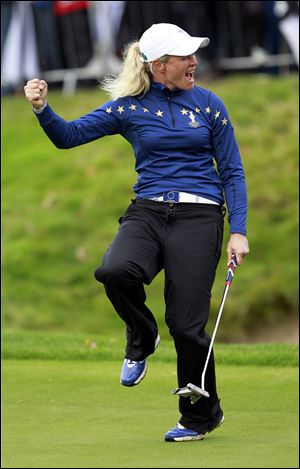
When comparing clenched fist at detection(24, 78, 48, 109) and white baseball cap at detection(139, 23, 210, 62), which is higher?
white baseball cap at detection(139, 23, 210, 62)

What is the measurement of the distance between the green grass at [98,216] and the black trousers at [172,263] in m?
9.65

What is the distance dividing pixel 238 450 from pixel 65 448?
3.37 feet

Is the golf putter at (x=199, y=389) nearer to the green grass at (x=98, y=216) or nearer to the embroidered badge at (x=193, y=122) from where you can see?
the embroidered badge at (x=193, y=122)

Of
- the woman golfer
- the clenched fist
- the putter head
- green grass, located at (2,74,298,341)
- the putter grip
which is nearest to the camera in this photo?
the clenched fist

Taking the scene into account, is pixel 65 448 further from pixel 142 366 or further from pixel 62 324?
pixel 62 324

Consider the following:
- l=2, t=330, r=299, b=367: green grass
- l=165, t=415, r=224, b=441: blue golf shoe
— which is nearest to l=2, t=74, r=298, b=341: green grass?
l=2, t=330, r=299, b=367: green grass

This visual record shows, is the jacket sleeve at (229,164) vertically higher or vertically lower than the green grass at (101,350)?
higher

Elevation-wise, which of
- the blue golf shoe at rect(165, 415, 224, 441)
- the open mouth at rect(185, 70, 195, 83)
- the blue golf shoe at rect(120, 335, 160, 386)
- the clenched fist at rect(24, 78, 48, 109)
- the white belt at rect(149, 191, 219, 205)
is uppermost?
the clenched fist at rect(24, 78, 48, 109)

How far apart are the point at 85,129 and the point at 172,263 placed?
2.68 feet

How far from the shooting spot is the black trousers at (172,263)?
23.9 ft

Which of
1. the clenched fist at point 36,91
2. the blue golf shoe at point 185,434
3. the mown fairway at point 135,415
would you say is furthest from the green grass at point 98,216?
the clenched fist at point 36,91

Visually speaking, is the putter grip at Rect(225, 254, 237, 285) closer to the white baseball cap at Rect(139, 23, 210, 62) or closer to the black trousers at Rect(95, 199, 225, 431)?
the black trousers at Rect(95, 199, 225, 431)

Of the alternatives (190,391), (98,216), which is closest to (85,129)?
(190,391)

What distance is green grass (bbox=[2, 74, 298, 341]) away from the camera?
57.9ft
